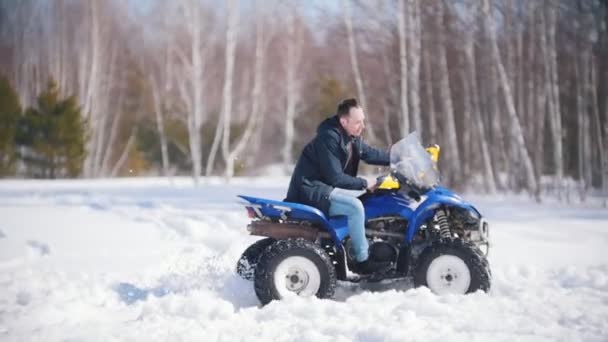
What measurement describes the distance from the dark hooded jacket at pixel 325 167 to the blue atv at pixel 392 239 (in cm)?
16

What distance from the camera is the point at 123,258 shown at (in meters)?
7.74

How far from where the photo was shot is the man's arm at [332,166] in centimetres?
533

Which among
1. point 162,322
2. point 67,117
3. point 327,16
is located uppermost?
point 327,16

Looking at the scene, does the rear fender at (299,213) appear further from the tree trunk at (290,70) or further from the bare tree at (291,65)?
the tree trunk at (290,70)

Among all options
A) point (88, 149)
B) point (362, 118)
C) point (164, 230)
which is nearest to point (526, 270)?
point (362, 118)

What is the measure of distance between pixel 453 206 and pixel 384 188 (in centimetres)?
65

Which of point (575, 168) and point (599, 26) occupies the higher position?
point (599, 26)

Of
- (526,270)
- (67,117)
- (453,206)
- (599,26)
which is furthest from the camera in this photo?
(67,117)

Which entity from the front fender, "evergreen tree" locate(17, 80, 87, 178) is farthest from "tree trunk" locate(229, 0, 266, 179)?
the front fender

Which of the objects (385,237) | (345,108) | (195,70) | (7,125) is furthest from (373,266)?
(7,125)

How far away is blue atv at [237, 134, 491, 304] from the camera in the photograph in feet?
17.3

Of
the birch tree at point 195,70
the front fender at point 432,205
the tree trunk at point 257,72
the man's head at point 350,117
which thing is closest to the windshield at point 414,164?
the front fender at point 432,205

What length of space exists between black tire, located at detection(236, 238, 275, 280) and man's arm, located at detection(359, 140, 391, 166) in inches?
48.6

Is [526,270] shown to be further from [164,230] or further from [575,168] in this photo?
[575,168]
